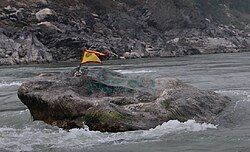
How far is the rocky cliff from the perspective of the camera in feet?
307

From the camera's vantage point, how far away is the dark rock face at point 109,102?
21422mm

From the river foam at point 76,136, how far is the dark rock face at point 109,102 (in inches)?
25.2

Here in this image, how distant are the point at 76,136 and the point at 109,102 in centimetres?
272

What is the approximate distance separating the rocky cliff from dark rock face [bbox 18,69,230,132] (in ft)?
209

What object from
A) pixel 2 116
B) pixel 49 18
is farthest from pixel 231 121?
pixel 49 18

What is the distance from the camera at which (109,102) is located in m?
22.4

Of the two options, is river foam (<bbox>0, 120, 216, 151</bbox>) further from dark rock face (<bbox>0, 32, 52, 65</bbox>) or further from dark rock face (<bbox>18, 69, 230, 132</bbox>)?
dark rock face (<bbox>0, 32, 52, 65</bbox>)

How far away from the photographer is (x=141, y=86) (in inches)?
994

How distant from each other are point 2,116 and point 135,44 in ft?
280

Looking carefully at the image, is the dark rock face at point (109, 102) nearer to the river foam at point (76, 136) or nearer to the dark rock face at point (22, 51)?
the river foam at point (76, 136)

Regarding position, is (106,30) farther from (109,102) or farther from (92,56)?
(109,102)

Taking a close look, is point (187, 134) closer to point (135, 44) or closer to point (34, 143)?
point (34, 143)

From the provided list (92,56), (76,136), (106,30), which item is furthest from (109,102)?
(106,30)

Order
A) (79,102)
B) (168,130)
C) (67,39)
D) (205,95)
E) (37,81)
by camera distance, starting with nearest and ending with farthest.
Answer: (168,130) < (79,102) < (37,81) < (205,95) < (67,39)
